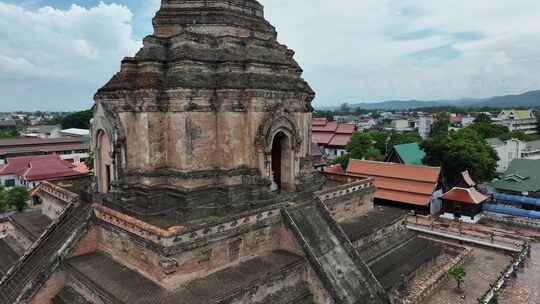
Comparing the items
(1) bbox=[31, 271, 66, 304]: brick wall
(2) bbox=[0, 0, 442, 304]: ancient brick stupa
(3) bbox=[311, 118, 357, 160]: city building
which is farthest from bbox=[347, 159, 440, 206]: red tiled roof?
(3) bbox=[311, 118, 357, 160]: city building

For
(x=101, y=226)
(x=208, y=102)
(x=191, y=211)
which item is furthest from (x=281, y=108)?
(x=101, y=226)

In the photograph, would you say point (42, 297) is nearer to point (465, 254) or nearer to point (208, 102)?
point (208, 102)

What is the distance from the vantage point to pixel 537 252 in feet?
77.3

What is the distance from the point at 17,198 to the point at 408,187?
3208cm

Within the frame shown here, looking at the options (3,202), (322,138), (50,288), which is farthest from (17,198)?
(322,138)

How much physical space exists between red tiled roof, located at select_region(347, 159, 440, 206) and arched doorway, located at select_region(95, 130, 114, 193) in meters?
20.3

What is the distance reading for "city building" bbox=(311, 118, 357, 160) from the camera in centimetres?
6462

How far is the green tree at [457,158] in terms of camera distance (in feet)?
112

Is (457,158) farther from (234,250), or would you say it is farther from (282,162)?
(234,250)

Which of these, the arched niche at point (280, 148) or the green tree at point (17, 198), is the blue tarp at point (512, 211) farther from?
the green tree at point (17, 198)

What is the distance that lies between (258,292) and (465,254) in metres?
14.5

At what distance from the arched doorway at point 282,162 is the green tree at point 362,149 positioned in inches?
1197

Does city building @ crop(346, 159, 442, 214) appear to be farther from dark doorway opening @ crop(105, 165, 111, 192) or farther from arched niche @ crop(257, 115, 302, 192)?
dark doorway opening @ crop(105, 165, 111, 192)

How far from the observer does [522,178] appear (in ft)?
121
